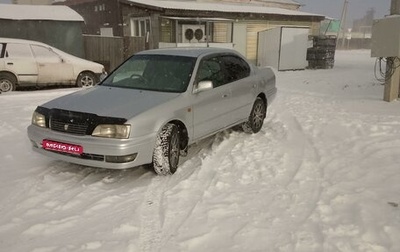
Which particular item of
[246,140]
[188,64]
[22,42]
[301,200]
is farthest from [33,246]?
[22,42]

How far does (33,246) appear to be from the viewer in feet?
10.2

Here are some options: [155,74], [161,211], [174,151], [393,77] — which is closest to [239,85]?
[155,74]

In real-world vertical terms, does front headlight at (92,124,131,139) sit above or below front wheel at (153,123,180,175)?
above

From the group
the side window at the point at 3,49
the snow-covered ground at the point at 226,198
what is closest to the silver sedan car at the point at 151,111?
the snow-covered ground at the point at 226,198

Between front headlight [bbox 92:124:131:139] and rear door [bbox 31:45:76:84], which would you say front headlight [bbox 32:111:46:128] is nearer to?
front headlight [bbox 92:124:131:139]

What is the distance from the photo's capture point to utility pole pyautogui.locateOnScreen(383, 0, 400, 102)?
866 cm

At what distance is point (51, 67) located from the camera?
11.5 meters

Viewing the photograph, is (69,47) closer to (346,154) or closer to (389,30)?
(389,30)

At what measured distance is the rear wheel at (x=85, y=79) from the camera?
12.0 m

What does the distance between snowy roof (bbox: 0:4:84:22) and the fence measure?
1.04 m

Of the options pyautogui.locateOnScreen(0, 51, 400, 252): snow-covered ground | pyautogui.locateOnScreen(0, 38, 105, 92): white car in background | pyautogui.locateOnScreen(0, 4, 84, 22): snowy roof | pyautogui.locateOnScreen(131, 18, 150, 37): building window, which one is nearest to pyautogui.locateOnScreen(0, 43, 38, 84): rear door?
pyautogui.locateOnScreen(0, 38, 105, 92): white car in background

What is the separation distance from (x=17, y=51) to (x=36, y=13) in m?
4.22

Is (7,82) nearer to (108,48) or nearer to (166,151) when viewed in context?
(108,48)

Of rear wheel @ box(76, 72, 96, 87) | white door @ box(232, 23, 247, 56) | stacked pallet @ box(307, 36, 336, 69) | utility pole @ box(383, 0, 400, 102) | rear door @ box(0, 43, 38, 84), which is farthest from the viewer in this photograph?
white door @ box(232, 23, 247, 56)
